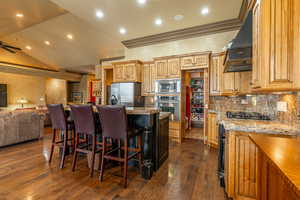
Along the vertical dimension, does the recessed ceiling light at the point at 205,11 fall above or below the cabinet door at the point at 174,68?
above

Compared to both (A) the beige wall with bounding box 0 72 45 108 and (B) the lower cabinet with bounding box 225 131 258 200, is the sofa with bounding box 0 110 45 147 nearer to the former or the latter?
(B) the lower cabinet with bounding box 225 131 258 200

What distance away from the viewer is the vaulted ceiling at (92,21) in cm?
334

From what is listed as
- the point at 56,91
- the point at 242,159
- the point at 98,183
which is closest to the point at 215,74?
the point at 242,159

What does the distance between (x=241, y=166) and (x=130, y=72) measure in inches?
158

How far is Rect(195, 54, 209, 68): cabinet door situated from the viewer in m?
3.86

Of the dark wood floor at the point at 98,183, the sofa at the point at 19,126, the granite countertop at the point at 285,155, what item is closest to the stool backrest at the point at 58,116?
the dark wood floor at the point at 98,183

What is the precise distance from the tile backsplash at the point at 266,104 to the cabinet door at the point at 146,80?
2.07m

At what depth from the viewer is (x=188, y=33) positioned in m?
4.40

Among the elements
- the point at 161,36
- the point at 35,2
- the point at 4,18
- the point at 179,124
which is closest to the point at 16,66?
the point at 4,18

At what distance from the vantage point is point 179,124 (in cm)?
416

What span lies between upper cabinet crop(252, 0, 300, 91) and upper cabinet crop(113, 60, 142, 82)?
12.0 feet

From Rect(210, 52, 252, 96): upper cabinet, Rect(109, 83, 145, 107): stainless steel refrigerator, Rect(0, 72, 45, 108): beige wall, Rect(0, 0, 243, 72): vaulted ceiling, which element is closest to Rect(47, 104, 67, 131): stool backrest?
Rect(109, 83, 145, 107): stainless steel refrigerator

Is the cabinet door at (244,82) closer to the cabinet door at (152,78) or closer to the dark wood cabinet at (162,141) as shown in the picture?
the dark wood cabinet at (162,141)

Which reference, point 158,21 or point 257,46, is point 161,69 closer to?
point 158,21
